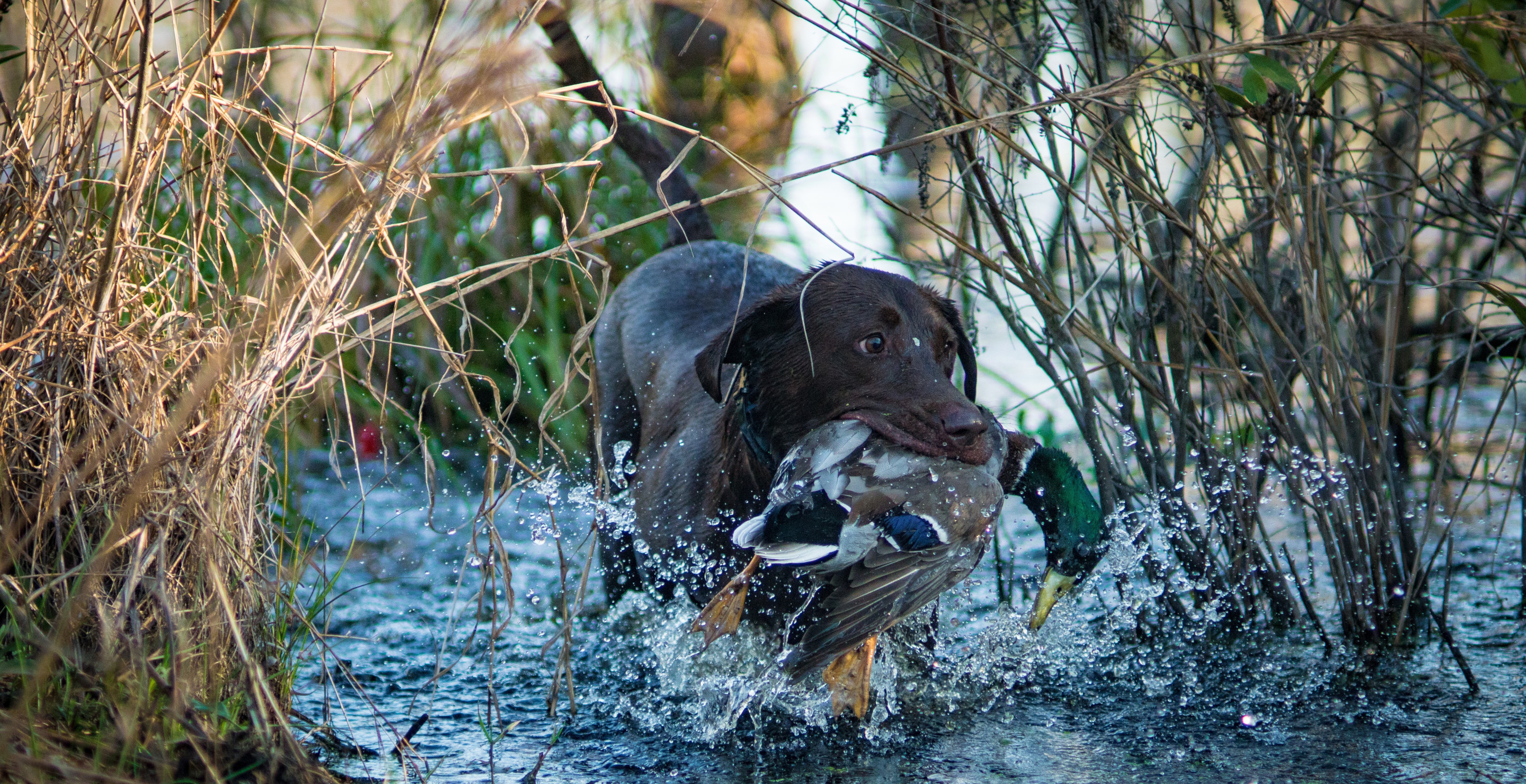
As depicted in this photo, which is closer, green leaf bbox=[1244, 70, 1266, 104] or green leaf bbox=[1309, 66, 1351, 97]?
green leaf bbox=[1244, 70, 1266, 104]

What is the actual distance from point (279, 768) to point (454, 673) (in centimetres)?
132

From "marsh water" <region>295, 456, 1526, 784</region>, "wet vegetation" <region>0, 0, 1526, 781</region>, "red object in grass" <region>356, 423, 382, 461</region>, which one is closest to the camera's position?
"wet vegetation" <region>0, 0, 1526, 781</region>

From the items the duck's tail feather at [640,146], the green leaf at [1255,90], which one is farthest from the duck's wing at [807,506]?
the green leaf at [1255,90]

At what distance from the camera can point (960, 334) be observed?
3277 millimetres

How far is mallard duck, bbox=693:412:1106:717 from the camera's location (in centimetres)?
245

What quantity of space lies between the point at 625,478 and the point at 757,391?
1.23 meters

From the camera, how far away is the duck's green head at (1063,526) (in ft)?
9.55

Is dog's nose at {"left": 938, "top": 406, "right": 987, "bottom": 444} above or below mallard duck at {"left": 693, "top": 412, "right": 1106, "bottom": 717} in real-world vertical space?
above

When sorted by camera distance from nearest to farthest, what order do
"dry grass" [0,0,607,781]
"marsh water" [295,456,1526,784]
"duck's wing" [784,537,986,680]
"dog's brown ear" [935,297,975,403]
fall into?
"dry grass" [0,0,607,781] → "duck's wing" [784,537,986,680] → "marsh water" [295,456,1526,784] → "dog's brown ear" [935,297,975,403]

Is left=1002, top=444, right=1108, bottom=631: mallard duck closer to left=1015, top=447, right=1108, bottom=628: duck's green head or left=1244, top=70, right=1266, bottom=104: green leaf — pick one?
left=1015, top=447, right=1108, bottom=628: duck's green head

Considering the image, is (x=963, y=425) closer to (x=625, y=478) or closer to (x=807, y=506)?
(x=807, y=506)

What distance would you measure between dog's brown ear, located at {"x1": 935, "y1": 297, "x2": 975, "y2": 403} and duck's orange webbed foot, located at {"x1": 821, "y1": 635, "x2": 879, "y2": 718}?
77 centimetres

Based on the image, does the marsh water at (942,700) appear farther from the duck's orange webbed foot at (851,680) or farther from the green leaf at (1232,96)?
the green leaf at (1232,96)

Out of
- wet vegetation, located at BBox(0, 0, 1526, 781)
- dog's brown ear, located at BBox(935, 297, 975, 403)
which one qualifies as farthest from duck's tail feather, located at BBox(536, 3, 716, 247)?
dog's brown ear, located at BBox(935, 297, 975, 403)
